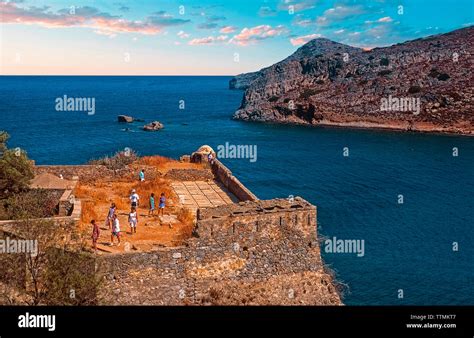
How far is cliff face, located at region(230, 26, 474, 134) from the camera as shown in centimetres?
11831

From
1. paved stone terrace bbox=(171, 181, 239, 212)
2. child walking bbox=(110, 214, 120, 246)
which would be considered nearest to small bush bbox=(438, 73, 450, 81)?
paved stone terrace bbox=(171, 181, 239, 212)

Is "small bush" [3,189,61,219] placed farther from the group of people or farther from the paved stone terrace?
the paved stone terrace

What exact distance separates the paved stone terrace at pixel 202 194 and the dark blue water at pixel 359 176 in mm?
10773

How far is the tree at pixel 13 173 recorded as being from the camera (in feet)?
79.7

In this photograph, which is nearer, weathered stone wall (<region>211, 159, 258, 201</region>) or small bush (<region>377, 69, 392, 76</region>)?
→ weathered stone wall (<region>211, 159, 258, 201</region>)

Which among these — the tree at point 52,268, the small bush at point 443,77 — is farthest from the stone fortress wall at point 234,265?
the small bush at point 443,77

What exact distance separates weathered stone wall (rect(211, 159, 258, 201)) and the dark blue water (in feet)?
34.6

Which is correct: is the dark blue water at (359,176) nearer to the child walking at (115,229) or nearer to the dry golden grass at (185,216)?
the dry golden grass at (185,216)

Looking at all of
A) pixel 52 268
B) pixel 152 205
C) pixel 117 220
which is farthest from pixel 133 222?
pixel 52 268

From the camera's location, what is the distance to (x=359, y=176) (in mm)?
71938

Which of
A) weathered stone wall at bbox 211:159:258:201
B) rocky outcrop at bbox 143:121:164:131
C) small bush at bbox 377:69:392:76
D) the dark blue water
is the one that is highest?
small bush at bbox 377:69:392:76

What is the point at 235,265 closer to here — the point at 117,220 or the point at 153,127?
the point at 117,220

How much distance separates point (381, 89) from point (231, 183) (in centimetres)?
11062

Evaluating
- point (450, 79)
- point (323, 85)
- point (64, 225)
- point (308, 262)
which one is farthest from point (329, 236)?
point (323, 85)
